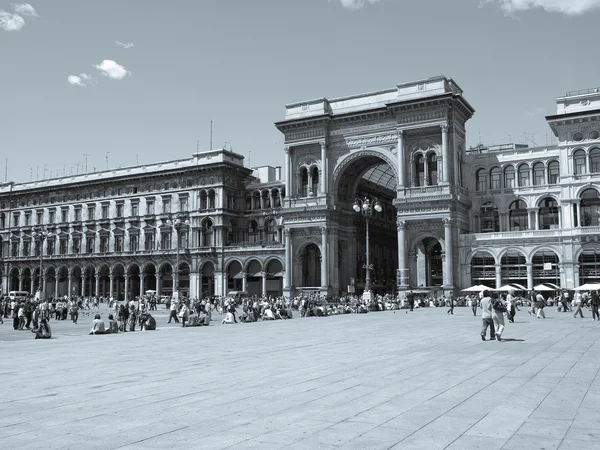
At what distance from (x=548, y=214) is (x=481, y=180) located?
8273 mm

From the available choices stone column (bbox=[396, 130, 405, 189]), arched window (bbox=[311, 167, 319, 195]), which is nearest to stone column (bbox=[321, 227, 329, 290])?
arched window (bbox=[311, 167, 319, 195])

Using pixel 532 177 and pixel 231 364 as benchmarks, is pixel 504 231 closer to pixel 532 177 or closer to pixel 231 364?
pixel 532 177

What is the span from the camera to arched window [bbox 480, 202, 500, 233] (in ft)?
239

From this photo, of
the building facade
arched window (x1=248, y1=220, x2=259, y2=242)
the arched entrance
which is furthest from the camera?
arched window (x1=248, y1=220, x2=259, y2=242)

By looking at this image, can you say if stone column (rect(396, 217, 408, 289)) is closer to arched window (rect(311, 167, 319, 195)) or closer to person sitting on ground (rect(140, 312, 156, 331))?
arched window (rect(311, 167, 319, 195))

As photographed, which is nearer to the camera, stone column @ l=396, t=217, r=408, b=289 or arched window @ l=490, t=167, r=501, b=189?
stone column @ l=396, t=217, r=408, b=289

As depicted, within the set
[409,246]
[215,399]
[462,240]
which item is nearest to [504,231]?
[462,240]

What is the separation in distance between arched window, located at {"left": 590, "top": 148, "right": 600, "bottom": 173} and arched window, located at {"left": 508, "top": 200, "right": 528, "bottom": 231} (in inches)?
308

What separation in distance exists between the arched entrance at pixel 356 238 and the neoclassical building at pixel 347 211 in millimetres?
241

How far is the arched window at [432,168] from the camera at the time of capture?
72.1 metres

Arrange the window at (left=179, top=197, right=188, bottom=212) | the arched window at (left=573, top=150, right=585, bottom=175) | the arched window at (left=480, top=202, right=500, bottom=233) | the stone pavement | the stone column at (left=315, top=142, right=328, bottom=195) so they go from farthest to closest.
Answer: the window at (left=179, top=197, right=188, bottom=212) → the stone column at (left=315, top=142, right=328, bottom=195) → the arched window at (left=480, top=202, right=500, bottom=233) → the arched window at (left=573, top=150, right=585, bottom=175) → the stone pavement

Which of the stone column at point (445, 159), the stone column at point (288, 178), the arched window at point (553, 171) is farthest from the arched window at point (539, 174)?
the stone column at point (288, 178)

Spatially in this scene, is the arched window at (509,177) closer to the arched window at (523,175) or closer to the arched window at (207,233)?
the arched window at (523,175)

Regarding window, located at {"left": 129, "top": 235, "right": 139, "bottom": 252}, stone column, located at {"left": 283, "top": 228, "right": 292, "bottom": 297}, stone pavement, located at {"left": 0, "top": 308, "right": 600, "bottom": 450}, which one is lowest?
stone pavement, located at {"left": 0, "top": 308, "right": 600, "bottom": 450}
